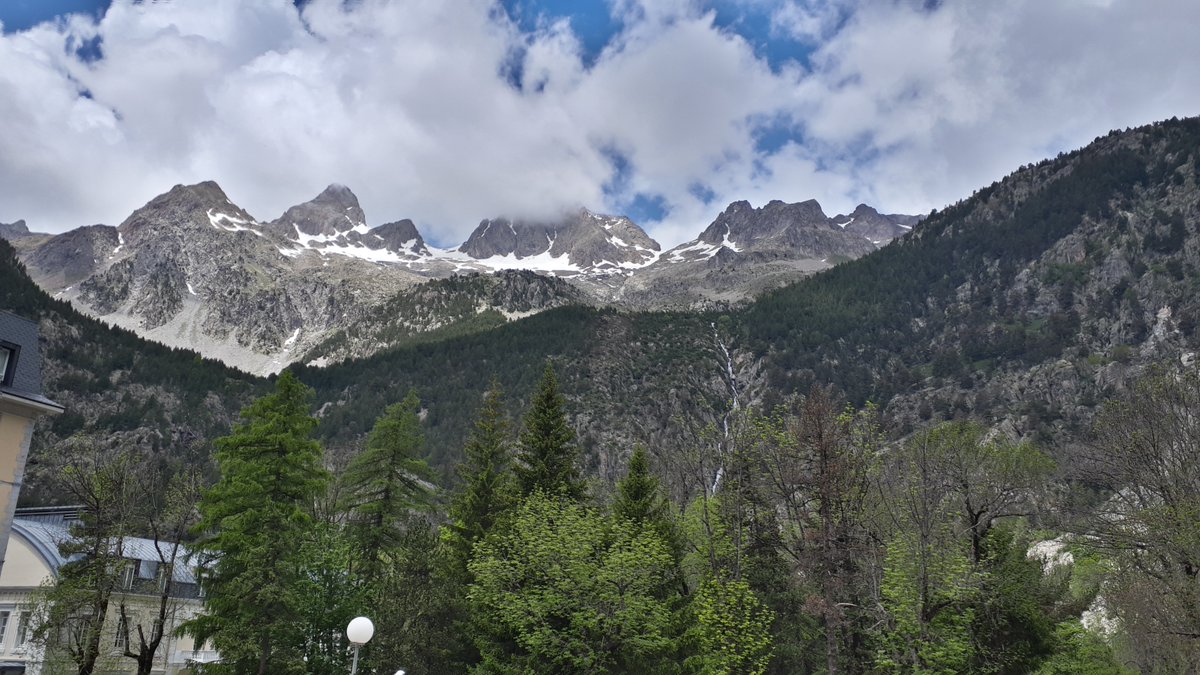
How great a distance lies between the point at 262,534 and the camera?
32312 millimetres

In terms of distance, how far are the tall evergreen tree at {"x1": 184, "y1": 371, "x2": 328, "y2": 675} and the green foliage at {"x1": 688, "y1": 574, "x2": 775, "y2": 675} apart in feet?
50.7

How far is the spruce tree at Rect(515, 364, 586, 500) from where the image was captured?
3950cm

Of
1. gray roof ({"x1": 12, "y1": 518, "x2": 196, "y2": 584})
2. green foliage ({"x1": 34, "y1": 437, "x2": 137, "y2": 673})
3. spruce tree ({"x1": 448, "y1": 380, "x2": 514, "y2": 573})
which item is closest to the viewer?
green foliage ({"x1": 34, "y1": 437, "x2": 137, "y2": 673})

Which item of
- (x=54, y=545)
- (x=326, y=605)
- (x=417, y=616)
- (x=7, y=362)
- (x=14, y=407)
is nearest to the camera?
(x=14, y=407)

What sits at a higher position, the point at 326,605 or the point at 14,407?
the point at 14,407

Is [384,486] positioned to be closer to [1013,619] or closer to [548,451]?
[548,451]

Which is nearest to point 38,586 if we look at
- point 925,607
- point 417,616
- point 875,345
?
point 417,616

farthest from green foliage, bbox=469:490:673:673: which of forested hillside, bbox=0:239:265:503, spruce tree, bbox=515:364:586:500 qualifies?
forested hillside, bbox=0:239:265:503

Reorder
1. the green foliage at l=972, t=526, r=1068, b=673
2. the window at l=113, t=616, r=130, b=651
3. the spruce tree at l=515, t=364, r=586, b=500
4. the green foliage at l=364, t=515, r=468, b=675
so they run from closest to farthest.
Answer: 1. the window at l=113, t=616, r=130, b=651
2. the green foliage at l=364, t=515, r=468, b=675
3. the green foliage at l=972, t=526, r=1068, b=673
4. the spruce tree at l=515, t=364, r=586, b=500

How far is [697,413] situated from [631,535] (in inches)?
4811

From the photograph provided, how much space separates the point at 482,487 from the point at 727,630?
49.8 ft

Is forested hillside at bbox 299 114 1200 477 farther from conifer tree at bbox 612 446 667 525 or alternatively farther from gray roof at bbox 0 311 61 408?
gray roof at bbox 0 311 61 408

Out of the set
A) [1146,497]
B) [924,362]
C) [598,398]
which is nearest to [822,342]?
[924,362]

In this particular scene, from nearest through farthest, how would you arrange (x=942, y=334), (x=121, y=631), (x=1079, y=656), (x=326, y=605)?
1. (x=326, y=605)
2. (x=121, y=631)
3. (x=1079, y=656)
4. (x=942, y=334)
